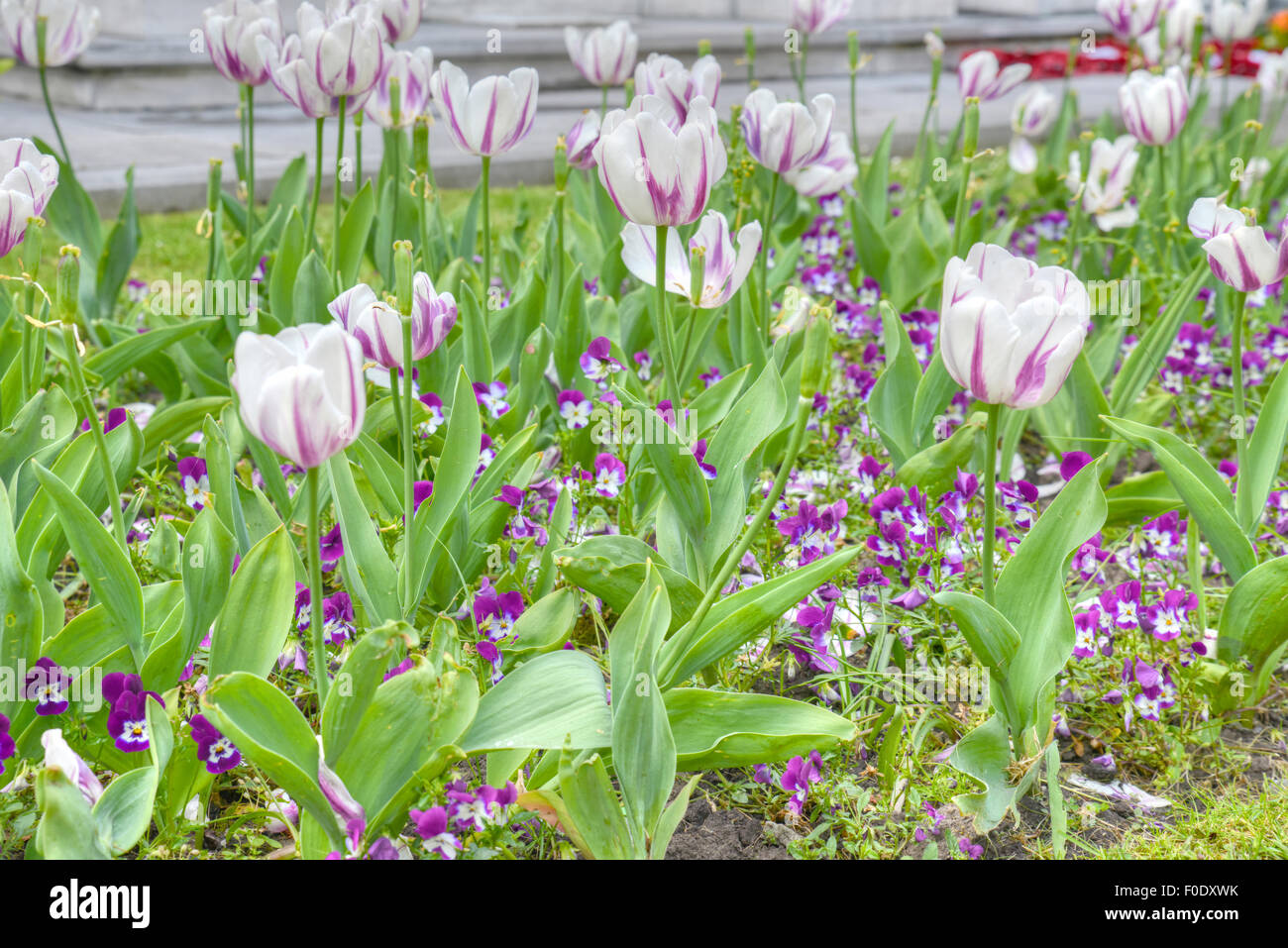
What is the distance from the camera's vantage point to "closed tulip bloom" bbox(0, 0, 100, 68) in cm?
269

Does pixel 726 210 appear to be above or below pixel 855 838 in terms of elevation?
above

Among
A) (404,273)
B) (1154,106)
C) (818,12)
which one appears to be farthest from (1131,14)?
(404,273)

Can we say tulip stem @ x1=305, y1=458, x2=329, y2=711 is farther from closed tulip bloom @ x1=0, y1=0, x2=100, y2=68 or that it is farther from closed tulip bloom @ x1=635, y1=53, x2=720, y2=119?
closed tulip bloom @ x1=0, y1=0, x2=100, y2=68

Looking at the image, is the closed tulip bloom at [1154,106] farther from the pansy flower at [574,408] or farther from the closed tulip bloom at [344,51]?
the closed tulip bloom at [344,51]

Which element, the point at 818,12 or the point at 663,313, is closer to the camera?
the point at 663,313

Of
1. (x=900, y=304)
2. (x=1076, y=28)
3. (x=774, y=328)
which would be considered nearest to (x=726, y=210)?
(x=900, y=304)

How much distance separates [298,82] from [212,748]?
134 centimetres

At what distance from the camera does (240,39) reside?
2545mm

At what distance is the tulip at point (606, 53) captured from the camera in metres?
3.03

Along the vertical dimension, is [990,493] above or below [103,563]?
above

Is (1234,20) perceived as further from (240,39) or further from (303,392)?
(303,392)

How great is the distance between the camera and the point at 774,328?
2.42 m
